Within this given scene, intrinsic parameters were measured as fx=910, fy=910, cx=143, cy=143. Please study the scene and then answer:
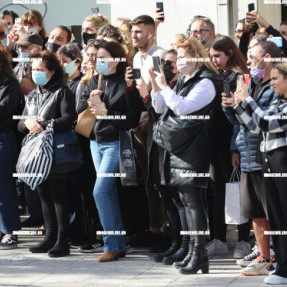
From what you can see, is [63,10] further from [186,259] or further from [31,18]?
[186,259]

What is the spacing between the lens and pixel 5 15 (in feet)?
42.3

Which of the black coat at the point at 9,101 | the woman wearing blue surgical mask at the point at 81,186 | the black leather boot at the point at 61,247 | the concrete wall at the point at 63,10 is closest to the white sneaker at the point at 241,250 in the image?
the woman wearing blue surgical mask at the point at 81,186

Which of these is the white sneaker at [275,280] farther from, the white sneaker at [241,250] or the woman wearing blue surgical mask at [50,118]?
the woman wearing blue surgical mask at [50,118]

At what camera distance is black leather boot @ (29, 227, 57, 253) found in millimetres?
9492

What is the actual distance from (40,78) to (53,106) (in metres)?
0.33

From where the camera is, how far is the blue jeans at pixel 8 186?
9.82 meters

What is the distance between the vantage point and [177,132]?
26.7 ft

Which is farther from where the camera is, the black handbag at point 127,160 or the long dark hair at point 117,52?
the long dark hair at point 117,52

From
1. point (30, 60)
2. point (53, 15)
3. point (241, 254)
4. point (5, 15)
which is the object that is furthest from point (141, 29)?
point (53, 15)

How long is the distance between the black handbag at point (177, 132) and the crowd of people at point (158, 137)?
1cm

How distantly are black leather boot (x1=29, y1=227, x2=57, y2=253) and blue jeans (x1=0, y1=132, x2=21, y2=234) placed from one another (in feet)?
1.76

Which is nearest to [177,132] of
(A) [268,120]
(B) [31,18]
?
(A) [268,120]

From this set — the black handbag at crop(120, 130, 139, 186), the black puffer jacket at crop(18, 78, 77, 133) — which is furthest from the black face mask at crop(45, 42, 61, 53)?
the black handbag at crop(120, 130, 139, 186)

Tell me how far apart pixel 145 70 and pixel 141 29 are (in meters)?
0.46
